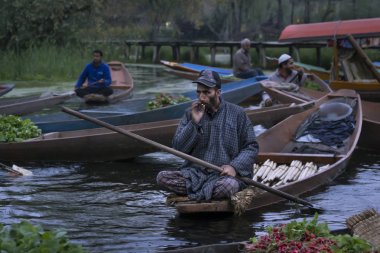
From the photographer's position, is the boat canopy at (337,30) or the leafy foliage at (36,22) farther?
the leafy foliage at (36,22)

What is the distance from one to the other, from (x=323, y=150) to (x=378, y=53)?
66.2 feet

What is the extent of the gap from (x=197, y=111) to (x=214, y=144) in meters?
0.34

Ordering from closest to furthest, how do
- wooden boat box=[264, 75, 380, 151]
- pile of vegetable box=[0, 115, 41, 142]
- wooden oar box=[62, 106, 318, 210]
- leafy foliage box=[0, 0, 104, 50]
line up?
wooden oar box=[62, 106, 318, 210] < pile of vegetable box=[0, 115, 41, 142] < wooden boat box=[264, 75, 380, 151] < leafy foliage box=[0, 0, 104, 50]

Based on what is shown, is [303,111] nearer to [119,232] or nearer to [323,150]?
[323,150]

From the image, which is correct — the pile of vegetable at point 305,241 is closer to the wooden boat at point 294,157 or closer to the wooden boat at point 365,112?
the wooden boat at point 294,157

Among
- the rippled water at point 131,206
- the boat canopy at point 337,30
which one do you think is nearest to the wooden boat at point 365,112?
the rippled water at point 131,206

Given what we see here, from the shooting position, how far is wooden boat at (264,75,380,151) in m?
11.8

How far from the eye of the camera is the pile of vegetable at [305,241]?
458cm

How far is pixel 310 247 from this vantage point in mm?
4578

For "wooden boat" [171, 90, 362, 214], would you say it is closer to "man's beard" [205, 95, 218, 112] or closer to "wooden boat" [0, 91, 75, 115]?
"man's beard" [205, 95, 218, 112]

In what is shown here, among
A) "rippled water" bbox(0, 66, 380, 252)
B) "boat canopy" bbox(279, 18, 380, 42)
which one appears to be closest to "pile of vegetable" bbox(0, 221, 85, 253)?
"rippled water" bbox(0, 66, 380, 252)

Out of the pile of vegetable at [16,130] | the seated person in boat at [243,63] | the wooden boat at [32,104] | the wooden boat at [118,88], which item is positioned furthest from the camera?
the seated person in boat at [243,63]

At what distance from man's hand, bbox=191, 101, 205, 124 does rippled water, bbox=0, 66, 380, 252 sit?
983mm

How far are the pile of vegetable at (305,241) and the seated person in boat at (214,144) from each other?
2.09 metres
